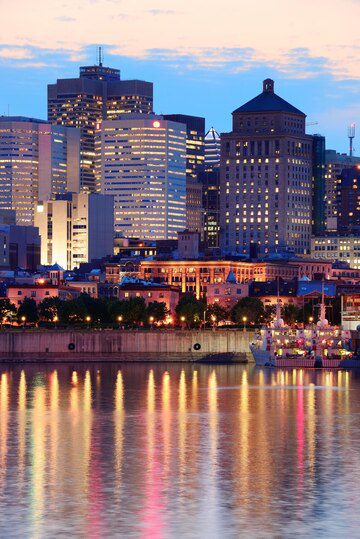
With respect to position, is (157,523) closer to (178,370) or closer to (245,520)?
(245,520)

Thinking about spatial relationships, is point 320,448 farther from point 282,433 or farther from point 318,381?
point 318,381

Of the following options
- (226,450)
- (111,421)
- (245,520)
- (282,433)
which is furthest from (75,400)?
(245,520)

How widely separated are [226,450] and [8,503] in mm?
22641

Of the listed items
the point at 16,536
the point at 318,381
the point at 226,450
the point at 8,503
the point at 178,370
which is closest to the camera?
the point at 16,536

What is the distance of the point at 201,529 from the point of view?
63.8 m

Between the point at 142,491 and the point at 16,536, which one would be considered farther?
the point at 142,491

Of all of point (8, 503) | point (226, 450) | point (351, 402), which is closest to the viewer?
point (8, 503)

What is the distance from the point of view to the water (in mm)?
65500

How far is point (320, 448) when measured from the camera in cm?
9138

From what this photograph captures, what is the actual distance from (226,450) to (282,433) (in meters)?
11.2

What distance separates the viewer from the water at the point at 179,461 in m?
65.5

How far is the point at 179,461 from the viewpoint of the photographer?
8400cm

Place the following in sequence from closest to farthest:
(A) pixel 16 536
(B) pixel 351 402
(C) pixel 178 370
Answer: (A) pixel 16 536 < (B) pixel 351 402 < (C) pixel 178 370

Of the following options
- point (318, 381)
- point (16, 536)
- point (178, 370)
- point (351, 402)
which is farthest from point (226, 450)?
point (178, 370)
